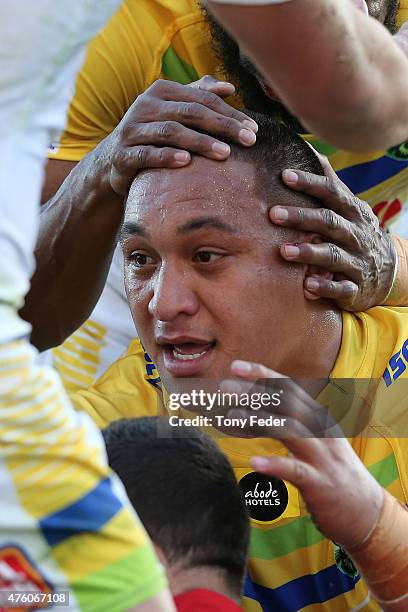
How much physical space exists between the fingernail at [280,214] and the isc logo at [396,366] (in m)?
0.36

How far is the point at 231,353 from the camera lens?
6.27ft

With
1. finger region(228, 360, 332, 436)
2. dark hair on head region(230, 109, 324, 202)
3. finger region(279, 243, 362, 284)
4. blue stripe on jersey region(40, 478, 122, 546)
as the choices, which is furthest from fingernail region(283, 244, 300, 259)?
blue stripe on jersey region(40, 478, 122, 546)

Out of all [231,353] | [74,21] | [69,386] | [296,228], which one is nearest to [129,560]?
[74,21]

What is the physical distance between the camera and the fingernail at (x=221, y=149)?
1.88 m

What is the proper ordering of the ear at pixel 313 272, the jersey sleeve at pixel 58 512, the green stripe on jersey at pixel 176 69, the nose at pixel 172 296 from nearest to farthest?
the jersey sleeve at pixel 58 512 → the nose at pixel 172 296 → the ear at pixel 313 272 → the green stripe on jersey at pixel 176 69

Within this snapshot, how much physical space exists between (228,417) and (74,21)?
792mm

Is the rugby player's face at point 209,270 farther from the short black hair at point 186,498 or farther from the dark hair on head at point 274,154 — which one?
the short black hair at point 186,498

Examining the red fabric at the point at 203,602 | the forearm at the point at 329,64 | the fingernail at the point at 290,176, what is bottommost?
the red fabric at the point at 203,602

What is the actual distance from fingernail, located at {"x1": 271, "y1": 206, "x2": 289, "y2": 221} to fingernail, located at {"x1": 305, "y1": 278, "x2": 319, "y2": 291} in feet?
0.43

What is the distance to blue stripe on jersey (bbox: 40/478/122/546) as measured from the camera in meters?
1.10

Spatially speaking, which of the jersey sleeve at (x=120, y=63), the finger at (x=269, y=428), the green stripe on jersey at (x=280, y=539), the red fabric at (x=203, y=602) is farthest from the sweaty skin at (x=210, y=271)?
the red fabric at (x=203, y=602)

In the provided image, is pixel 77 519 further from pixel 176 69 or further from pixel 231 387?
pixel 176 69

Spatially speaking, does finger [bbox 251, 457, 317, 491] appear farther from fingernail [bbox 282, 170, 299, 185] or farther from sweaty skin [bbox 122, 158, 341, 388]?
fingernail [bbox 282, 170, 299, 185]

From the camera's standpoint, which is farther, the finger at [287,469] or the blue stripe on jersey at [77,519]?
→ the finger at [287,469]
